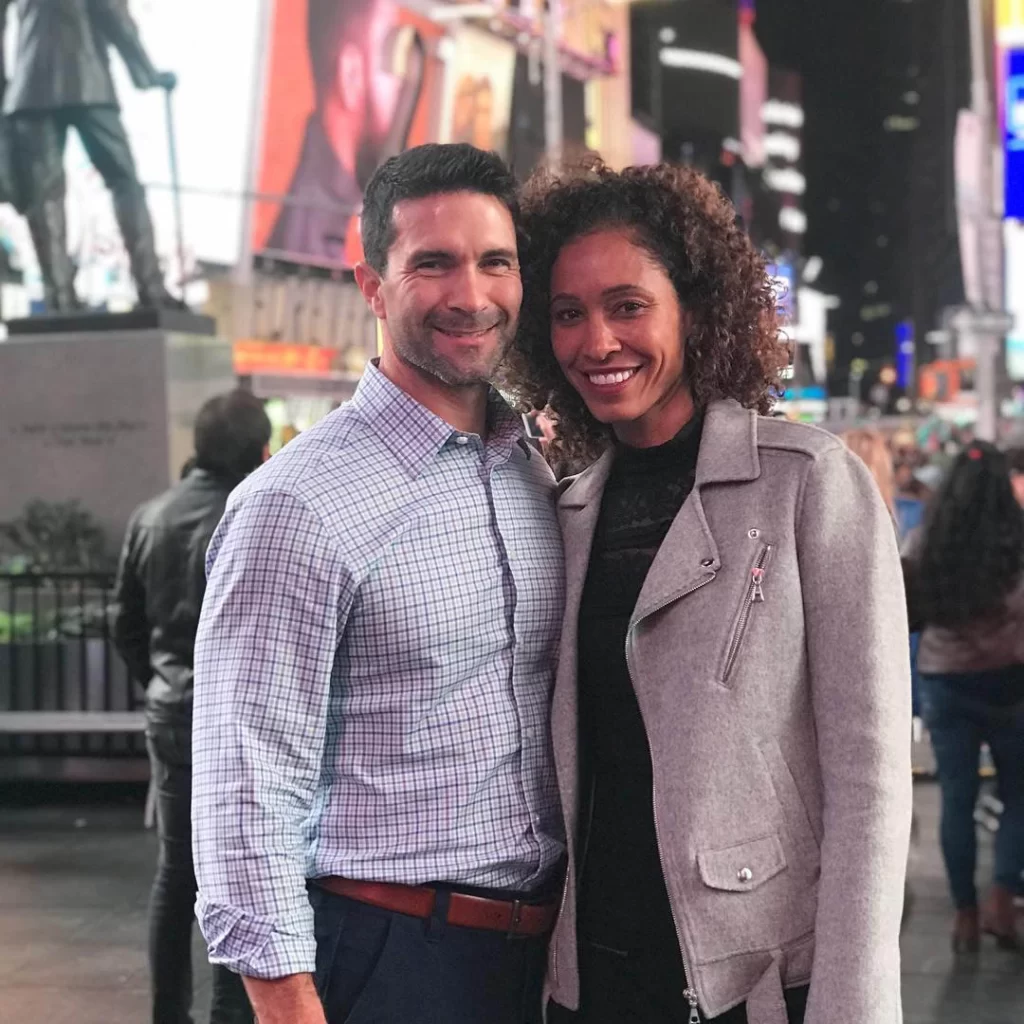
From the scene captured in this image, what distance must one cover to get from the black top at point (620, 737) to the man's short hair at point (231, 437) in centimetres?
281

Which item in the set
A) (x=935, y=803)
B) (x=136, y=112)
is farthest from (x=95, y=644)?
(x=136, y=112)

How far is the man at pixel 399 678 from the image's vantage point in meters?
2.32

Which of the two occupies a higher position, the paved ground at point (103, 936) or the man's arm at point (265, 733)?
the man's arm at point (265, 733)

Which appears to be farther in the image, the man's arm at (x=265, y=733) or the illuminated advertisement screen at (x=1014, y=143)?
the illuminated advertisement screen at (x=1014, y=143)

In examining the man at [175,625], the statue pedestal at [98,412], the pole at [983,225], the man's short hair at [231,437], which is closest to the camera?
the man at [175,625]

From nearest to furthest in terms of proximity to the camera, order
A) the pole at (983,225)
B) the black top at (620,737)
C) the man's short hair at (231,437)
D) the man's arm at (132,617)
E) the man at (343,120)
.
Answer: the black top at (620,737), the man's short hair at (231,437), the man's arm at (132,617), the man at (343,120), the pole at (983,225)

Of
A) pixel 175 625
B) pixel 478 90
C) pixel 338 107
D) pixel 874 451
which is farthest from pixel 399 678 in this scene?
pixel 478 90

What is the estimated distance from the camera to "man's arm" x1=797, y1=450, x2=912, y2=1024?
2281 mm

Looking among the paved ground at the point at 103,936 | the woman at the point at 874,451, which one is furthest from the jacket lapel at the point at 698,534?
the woman at the point at 874,451

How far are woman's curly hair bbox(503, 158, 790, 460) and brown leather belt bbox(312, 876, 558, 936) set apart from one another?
40.8 inches

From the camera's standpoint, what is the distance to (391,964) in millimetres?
2451

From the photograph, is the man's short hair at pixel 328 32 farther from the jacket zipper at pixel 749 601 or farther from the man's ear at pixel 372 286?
the jacket zipper at pixel 749 601

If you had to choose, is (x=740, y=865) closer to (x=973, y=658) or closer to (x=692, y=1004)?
(x=692, y=1004)

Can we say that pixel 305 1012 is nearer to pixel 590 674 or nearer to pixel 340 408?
pixel 590 674
